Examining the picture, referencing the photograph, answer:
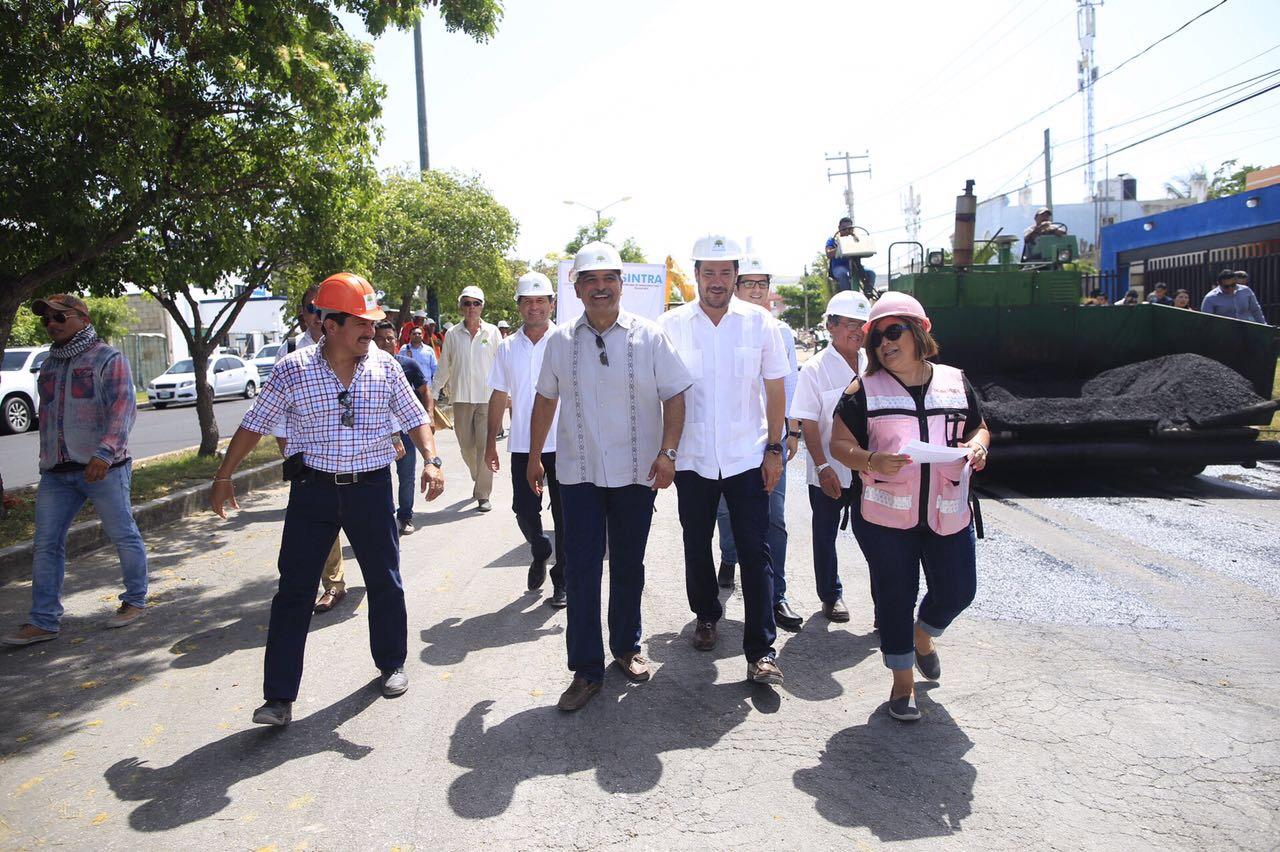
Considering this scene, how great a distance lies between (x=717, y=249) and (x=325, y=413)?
199 centimetres

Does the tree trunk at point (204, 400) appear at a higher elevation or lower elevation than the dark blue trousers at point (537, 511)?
higher

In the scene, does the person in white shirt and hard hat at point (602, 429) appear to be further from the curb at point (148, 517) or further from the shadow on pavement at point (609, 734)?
the curb at point (148, 517)

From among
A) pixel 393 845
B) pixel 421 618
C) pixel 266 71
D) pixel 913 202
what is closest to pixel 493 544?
pixel 421 618

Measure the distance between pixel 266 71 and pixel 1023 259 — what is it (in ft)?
31.0

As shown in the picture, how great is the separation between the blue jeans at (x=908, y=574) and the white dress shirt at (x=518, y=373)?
3.00 m

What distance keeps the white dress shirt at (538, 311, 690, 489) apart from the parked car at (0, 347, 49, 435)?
19.5 meters

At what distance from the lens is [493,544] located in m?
7.98

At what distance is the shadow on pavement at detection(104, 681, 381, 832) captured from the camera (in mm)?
3555

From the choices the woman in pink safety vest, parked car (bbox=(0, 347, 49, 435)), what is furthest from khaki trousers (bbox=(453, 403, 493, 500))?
parked car (bbox=(0, 347, 49, 435))

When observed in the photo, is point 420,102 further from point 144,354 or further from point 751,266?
point 751,266

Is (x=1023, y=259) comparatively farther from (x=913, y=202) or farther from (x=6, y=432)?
(x=913, y=202)

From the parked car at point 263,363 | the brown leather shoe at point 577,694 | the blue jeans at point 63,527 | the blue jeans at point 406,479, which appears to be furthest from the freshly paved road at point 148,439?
the brown leather shoe at point 577,694

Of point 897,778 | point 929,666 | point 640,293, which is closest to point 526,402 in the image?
point 929,666

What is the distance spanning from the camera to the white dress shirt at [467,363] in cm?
953
